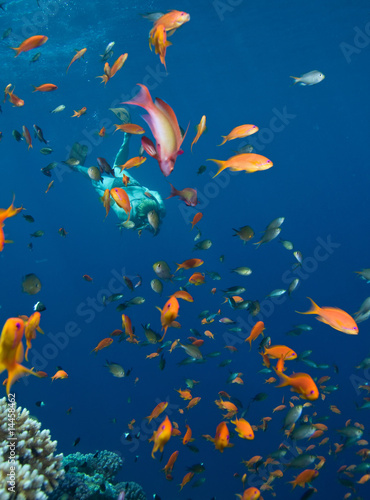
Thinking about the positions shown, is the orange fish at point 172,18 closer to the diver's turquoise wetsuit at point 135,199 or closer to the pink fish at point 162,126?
the pink fish at point 162,126

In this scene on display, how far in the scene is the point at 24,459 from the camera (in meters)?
3.65

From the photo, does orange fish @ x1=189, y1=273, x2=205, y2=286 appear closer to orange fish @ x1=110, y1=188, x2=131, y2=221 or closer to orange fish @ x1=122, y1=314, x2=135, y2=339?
orange fish @ x1=122, y1=314, x2=135, y2=339

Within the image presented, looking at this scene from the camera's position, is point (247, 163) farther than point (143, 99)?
Yes

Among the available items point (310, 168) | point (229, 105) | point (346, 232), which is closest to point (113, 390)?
point (346, 232)

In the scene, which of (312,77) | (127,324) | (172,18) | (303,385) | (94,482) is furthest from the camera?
(94,482)

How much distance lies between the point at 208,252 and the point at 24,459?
129 feet

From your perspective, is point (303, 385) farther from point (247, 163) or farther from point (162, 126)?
point (162, 126)

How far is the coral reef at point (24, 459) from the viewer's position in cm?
302

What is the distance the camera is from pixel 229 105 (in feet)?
149

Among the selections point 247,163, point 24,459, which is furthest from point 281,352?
point 24,459

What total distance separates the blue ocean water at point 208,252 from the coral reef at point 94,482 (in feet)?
14.5

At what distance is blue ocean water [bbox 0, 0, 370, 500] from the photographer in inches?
809

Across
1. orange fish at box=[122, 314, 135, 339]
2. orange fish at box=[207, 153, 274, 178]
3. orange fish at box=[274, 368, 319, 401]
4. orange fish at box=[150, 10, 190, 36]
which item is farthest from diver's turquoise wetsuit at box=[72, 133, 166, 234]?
orange fish at box=[274, 368, 319, 401]

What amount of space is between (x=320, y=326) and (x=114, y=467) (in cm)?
2574
